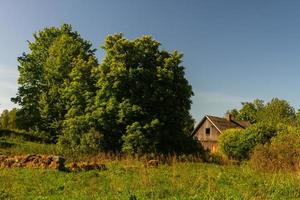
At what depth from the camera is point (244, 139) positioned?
3553cm

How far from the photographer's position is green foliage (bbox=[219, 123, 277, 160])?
33969 mm

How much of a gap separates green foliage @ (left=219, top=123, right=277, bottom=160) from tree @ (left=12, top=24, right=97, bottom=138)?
1584cm

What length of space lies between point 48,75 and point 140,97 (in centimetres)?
1705

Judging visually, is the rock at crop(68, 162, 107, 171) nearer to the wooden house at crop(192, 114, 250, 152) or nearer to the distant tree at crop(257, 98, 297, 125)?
the wooden house at crop(192, 114, 250, 152)

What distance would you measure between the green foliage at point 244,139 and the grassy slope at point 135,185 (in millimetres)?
17592

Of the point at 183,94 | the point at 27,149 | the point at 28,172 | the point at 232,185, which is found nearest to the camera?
the point at 232,185

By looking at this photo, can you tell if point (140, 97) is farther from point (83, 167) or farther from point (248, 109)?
point (248, 109)

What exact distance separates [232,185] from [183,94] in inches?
739

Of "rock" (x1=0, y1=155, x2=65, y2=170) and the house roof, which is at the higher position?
the house roof

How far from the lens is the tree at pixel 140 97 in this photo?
99.5ft

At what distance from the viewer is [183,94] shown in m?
32.9

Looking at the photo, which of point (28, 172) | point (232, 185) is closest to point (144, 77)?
point (28, 172)

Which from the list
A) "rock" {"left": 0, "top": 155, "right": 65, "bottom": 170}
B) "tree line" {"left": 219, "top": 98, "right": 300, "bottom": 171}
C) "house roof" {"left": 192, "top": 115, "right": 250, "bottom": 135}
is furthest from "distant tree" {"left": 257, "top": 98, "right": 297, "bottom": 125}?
"rock" {"left": 0, "top": 155, "right": 65, "bottom": 170}

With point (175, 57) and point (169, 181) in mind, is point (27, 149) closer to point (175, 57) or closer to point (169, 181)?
point (175, 57)
